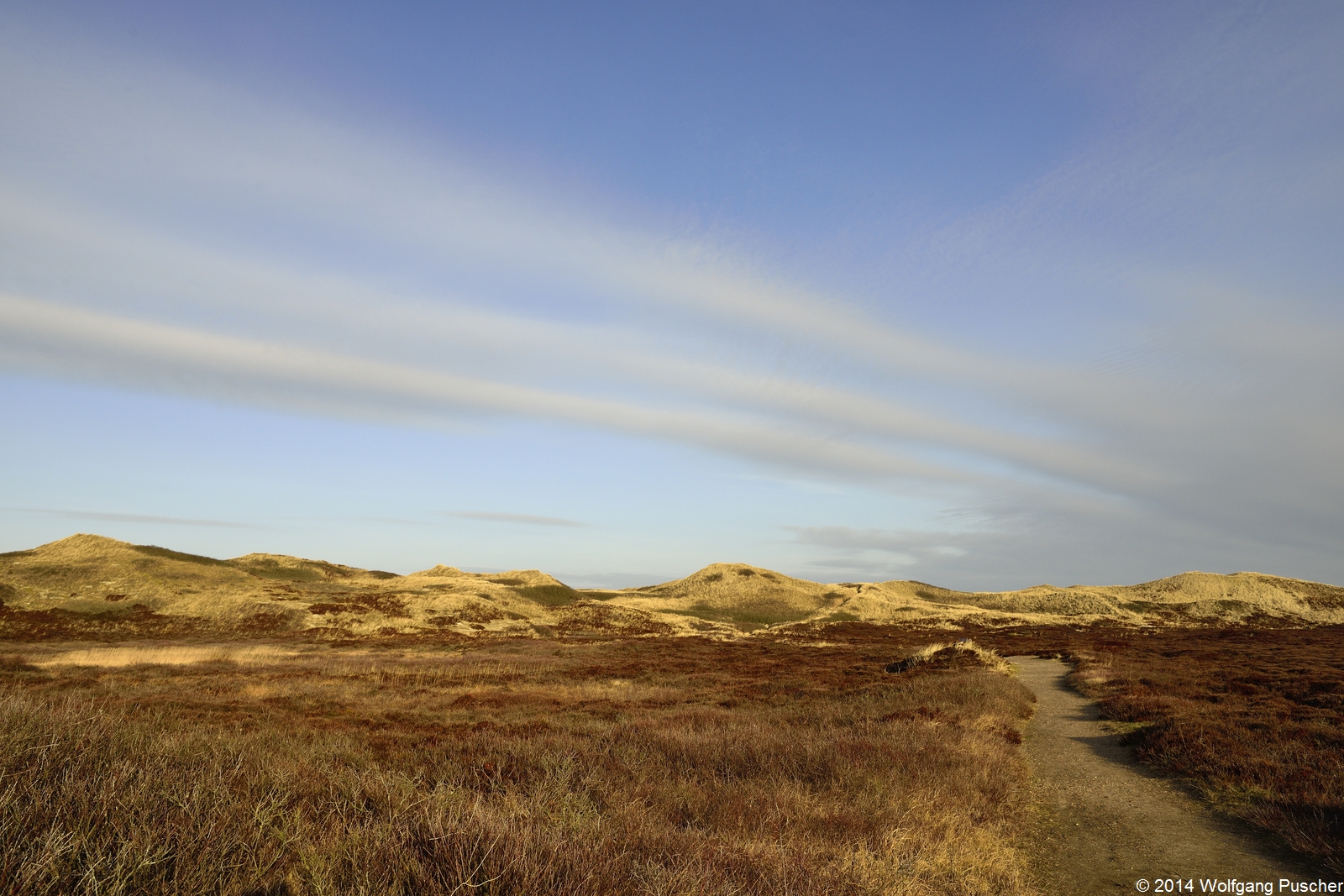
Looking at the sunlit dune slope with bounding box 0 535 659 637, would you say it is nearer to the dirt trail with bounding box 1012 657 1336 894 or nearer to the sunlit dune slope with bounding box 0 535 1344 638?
the sunlit dune slope with bounding box 0 535 1344 638

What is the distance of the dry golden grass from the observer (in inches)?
168

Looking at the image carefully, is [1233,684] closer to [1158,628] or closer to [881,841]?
[881,841]

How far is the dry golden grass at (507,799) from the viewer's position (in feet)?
14.0

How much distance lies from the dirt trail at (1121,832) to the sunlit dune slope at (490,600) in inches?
1950

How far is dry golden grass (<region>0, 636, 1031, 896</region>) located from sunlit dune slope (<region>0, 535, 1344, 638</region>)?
37985mm

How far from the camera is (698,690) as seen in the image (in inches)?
1028

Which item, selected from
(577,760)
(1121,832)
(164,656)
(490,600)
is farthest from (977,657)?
(490,600)

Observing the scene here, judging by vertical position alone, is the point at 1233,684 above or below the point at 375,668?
above

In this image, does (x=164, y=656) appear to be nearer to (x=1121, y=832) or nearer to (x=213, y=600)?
(x=213, y=600)

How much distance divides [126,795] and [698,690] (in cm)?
2302

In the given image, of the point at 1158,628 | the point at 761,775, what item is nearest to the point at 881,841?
the point at 761,775

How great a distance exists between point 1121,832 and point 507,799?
9.22m

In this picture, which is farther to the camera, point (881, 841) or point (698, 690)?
point (698, 690)

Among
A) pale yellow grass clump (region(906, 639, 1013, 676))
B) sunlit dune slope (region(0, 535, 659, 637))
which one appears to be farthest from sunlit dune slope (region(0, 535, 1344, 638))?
pale yellow grass clump (region(906, 639, 1013, 676))
